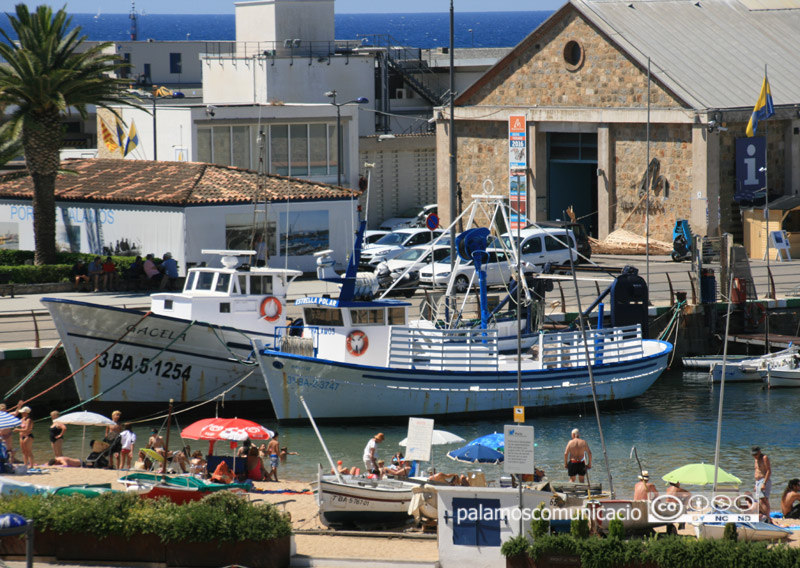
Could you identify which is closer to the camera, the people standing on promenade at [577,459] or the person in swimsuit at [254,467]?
the people standing on promenade at [577,459]

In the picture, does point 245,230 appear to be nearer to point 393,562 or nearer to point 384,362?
point 384,362

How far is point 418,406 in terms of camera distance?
104ft

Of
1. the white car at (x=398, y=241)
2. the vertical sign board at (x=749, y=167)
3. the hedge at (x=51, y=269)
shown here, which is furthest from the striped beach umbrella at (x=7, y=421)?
the vertical sign board at (x=749, y=167)

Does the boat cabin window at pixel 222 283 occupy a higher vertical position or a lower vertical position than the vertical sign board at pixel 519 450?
higher

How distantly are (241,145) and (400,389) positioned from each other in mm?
23314

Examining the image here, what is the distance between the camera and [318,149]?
5325 cm

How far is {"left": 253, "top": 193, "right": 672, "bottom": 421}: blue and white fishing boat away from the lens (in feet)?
102

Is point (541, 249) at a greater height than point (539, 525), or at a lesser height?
greater

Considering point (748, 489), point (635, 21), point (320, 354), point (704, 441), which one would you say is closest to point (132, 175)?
point (320, 354)

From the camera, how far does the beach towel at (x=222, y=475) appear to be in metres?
23.2

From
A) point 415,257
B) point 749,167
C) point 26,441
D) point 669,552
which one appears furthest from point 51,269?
point 669,552

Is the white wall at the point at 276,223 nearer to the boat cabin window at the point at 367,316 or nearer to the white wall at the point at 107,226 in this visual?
the white wall at the point at 107,226

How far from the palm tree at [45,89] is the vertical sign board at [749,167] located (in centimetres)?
2336

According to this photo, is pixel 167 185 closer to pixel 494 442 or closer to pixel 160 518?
pixel 494 442
